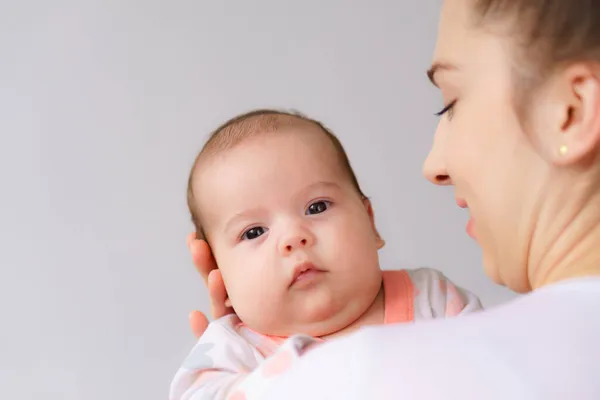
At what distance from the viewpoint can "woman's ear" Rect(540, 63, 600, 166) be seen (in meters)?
0.58

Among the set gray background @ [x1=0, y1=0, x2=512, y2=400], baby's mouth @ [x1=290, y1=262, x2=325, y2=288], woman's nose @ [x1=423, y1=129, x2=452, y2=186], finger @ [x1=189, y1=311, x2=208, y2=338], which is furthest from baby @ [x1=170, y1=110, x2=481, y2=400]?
gray background @ [x1=0, y1=0, x2=512, y2=400]

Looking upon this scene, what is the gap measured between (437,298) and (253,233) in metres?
0.29

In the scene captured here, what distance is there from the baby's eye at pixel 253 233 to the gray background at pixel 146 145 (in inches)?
29.7

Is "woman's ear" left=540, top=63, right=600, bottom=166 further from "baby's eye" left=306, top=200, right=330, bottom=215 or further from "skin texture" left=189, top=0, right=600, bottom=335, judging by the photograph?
"baby's eye" left=306, top=200, right=330, bottom=215

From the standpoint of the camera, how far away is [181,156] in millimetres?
1826

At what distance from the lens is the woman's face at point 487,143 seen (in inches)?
24.3

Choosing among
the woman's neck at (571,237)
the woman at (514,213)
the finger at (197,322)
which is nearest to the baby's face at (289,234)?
the finger at (197,322)

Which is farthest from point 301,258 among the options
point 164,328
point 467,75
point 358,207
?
point 164,328

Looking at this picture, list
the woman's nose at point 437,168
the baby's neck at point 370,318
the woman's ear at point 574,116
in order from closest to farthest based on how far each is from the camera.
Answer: the woman's ear at point 574,116 → the woman's nose at point 437,168 → the baby's neck at point 370,318

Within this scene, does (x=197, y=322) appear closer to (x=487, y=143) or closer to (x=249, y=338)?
(x=249, y=338)

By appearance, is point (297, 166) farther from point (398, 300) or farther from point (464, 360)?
point (464, 360)

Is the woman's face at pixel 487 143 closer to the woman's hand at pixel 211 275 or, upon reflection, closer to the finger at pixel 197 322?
the woman's hand at pixel 211 275

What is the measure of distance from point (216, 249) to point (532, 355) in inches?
27.3

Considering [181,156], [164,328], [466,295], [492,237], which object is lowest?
[164,328]
